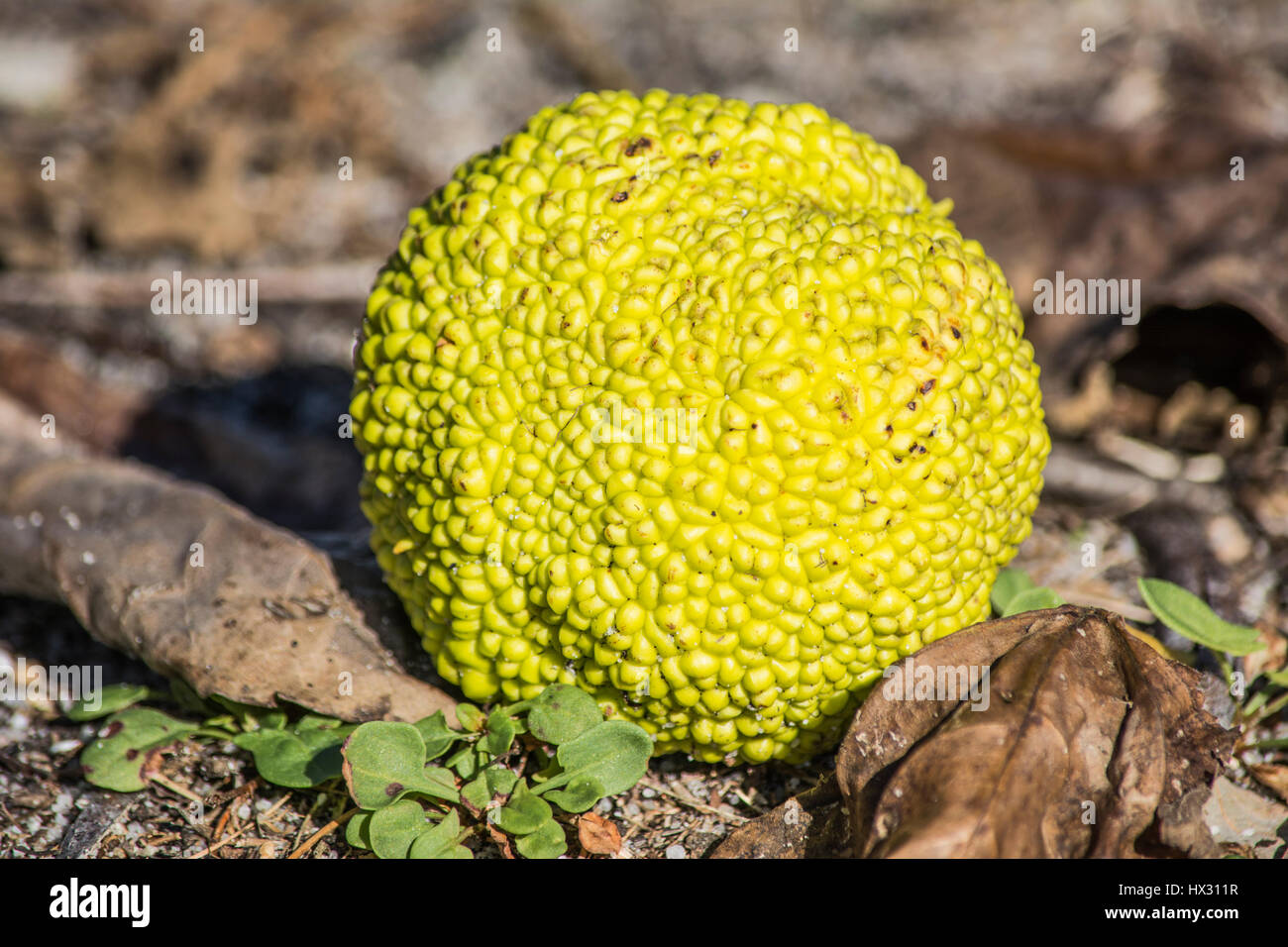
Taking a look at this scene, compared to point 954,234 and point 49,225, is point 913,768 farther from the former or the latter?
point 49,225

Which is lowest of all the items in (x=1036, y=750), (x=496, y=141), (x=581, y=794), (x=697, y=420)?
(x=581, y=794)

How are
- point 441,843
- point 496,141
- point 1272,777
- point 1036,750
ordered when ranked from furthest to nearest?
point 496,141
point 1272,777
point 441,843
point 1036,750

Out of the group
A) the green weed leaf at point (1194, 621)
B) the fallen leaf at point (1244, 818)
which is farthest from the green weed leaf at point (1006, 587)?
the fallen leaf at point (1244, 818)

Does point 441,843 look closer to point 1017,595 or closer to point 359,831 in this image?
point 359,831

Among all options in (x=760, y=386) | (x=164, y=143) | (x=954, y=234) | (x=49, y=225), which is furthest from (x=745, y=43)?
(x=760, y=386)

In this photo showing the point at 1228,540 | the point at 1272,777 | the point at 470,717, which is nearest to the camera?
the point at 470,717

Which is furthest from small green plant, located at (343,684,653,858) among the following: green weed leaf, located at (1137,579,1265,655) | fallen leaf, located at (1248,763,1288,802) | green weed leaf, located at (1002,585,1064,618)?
fallen leaf, located at (1248,763,1288,802)

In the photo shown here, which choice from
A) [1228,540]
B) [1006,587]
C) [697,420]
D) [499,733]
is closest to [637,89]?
[1228,540]

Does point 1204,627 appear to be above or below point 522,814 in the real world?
above
